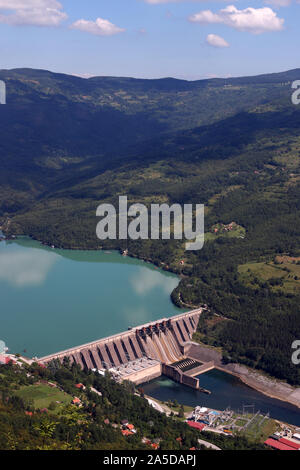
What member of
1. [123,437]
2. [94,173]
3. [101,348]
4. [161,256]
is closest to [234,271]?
[161,256]

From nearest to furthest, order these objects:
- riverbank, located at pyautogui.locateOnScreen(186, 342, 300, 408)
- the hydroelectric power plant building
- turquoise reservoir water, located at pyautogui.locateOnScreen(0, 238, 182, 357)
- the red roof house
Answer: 1. the red roof house
2. riverbank, located at pyautogui.locateOnScreen(186, 342, 300, 408)
3. the hydroelectric power plant building
4. turquoise reservoir water, located at pyautogui.locateOnScreen(0, 238, 182, 357)

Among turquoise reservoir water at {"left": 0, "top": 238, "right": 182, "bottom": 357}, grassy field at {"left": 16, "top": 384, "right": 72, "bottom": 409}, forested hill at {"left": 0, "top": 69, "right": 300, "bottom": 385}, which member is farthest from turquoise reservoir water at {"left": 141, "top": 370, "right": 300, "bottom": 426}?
turquoise reservoir water at {"left": 0, "top": 238, "right": 182, "bottom": 357}

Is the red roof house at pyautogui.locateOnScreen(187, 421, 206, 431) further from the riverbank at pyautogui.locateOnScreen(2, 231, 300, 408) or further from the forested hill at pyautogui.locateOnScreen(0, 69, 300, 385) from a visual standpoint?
the forested hill at pyautogui.locateOnScreen(0, 69, 300, 385)

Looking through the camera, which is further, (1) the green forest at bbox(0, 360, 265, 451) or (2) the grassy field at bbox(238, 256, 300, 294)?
(2) the grassy field at bbox(238, 256, 300, 294)

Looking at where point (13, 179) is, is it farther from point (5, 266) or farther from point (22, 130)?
point (5, 266)

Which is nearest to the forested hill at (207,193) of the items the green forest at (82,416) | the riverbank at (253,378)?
the riverbank at (253,378)
